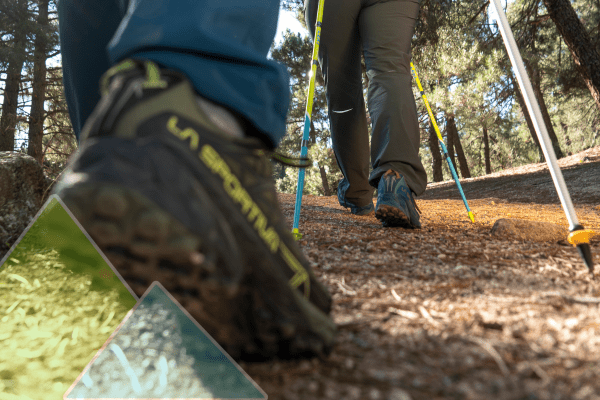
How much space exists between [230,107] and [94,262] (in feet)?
0.99

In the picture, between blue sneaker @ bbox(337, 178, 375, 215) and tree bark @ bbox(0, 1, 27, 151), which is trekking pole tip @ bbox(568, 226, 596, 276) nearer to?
blue sneaker @ bbox(337, 178, 375, 215)

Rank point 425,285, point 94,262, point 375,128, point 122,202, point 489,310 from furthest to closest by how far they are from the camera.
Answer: point 375,128, point 425,285, point 489,310, point 94,262, point 122,202

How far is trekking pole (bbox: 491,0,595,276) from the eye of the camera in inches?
33.4

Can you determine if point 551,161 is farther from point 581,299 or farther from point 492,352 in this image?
point 492,352

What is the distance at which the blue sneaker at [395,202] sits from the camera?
1.59 metres

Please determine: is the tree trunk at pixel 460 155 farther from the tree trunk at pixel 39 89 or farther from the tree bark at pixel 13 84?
the tree bark at pixel 13 84

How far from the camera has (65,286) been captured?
879 mm

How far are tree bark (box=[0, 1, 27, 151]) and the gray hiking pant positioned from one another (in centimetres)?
619

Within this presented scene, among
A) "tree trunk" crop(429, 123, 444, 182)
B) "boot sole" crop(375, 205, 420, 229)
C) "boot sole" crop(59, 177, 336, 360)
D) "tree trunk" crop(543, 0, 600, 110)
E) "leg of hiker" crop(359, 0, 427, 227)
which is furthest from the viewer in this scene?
"tree trunk" crop(429, 123, 444, 182)

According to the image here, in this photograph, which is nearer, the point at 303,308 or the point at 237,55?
the point at 303,308

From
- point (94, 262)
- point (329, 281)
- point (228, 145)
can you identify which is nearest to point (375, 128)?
point (329, 281)

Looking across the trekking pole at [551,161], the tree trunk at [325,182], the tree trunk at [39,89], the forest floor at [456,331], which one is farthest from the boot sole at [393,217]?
the tree trunk at [325,182]

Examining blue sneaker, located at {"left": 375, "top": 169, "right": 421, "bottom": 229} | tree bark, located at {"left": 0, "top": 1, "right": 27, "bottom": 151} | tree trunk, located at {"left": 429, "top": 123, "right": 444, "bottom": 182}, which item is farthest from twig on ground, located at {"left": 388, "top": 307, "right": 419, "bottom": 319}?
tree trunk, located at {"left": 429, "top": 123, "right": 444, "bottom": 182}

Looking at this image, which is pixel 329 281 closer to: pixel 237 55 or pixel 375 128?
pixel 237 55
